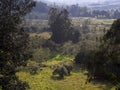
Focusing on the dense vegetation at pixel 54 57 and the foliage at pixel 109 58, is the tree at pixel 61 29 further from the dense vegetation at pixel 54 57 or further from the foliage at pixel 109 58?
the foliage at pixel 109 58

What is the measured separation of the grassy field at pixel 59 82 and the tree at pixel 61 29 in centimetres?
3021

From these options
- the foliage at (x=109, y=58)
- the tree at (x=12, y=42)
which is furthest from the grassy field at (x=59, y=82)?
the tree at (x=12, y=42)

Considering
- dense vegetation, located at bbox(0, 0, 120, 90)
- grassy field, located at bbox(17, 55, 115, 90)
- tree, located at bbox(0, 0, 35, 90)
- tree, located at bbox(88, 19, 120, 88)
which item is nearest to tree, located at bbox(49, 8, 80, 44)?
dense vegetation, located at bbox(0, 0, 120, 90)

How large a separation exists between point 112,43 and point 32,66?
3495 cm

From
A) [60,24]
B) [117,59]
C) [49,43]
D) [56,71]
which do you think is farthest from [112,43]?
[60,24]

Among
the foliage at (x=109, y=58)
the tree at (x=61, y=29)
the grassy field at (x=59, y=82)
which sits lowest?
the grassy field at (x=59, y=82)

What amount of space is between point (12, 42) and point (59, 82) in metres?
28.7

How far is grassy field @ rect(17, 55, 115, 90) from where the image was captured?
170ft

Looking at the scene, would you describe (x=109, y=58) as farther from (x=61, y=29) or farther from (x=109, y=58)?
(x=61, y=29)

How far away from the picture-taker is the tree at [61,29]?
98.4 m

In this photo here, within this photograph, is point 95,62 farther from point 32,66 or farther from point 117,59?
point 32,66

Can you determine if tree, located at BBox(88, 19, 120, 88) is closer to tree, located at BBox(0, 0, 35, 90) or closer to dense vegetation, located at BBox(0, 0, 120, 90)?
dense vegetation, located at BBox(0, 0, 120, 90)

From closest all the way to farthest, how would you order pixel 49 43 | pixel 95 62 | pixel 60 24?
1. pixel 95 62
2. pixel 49 43
3. pixel 60 24

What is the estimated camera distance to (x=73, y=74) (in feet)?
206
